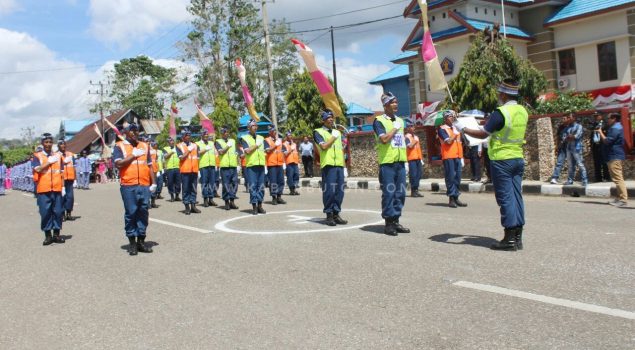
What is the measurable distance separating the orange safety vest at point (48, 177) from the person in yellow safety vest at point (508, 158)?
7.11 meters

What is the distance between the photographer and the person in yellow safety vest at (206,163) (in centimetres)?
1378

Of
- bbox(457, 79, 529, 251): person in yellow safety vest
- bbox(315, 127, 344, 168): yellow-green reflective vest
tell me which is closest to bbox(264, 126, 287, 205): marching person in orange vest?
bbox(315, 127, 344, 168): yellow-green reflective vest

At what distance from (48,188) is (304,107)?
2239cm

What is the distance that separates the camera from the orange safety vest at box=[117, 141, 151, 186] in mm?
7961

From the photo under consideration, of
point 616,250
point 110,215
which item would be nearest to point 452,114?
point 616,250

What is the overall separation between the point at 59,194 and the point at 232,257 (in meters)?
4.28

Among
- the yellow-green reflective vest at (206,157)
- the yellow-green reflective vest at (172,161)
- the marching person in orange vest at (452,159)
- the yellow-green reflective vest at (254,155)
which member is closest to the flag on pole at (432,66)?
the marching person in orange vest at (452,159)

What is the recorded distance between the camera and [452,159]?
12.3 meters

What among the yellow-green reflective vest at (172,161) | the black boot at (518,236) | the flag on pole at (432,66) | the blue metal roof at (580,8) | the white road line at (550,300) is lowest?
the white road line at (550,300)

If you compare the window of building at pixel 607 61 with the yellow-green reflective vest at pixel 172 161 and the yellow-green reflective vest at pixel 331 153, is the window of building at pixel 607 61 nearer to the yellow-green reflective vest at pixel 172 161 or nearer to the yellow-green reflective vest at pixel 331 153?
the yellow-green reflective vest at pixel 172 161

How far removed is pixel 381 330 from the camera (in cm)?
420

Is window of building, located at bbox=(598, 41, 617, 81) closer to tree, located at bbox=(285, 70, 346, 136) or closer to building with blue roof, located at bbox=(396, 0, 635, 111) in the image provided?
building with blue roof, located at bbox=(396, 0, 635, 111)

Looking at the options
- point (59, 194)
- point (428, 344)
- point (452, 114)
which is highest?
point (452, 114)

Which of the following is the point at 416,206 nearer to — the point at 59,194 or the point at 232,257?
the point at 232,257
